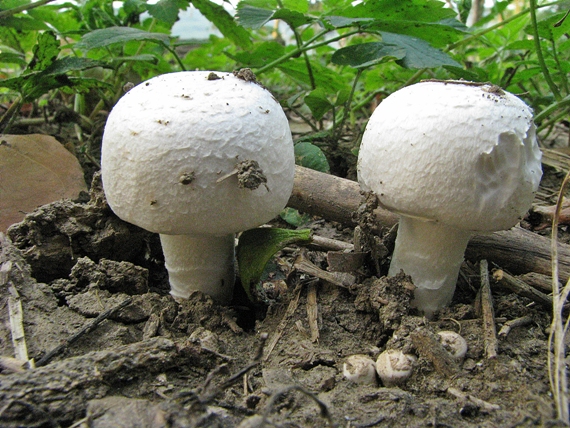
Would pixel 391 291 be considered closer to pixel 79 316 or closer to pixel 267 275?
pixel 267 275

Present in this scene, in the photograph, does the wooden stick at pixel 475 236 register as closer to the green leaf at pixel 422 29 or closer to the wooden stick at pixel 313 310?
the wooden stick at pixel 313 310

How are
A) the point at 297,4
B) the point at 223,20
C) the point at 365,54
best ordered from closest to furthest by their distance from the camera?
the point at 365,54
the point at 297,4
the point at 223,20

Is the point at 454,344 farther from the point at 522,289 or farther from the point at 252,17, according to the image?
the point at 252,17

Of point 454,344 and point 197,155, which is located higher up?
point 197,155

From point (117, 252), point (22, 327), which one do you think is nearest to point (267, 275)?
point (117, 252)

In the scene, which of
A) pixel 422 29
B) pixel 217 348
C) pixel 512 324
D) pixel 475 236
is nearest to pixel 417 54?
pixel 422 29
